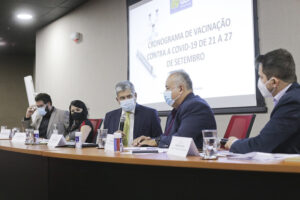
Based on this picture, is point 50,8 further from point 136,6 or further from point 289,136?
point 289,136

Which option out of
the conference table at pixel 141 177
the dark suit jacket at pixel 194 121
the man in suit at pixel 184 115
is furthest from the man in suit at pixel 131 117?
the conference table at pixel 141 177

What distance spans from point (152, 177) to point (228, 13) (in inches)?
88.8

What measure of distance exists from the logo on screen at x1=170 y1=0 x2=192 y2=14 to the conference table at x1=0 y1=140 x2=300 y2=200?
2.35 m

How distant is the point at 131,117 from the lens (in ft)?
9.33

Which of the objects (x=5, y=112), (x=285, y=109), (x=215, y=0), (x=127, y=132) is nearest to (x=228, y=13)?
(x=215, y=0)

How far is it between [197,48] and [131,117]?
1198 millimetres

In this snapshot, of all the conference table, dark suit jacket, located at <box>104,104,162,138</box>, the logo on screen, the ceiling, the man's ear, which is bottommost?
the conference table

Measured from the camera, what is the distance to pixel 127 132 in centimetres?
281

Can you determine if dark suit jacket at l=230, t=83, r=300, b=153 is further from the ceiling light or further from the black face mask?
the ceiling light

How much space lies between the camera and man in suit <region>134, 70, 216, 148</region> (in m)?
2.09

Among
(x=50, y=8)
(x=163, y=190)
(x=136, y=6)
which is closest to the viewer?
(x=163, y=190)

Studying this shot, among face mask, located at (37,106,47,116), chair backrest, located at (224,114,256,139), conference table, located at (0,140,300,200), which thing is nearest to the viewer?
conference table, located at (0,140,300,200)

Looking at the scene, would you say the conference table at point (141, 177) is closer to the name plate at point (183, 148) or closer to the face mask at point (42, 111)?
the name plate at point (183, 148)

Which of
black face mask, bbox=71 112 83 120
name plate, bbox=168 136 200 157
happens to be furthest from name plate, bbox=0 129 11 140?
name plate, bbox=168 136 200 157
